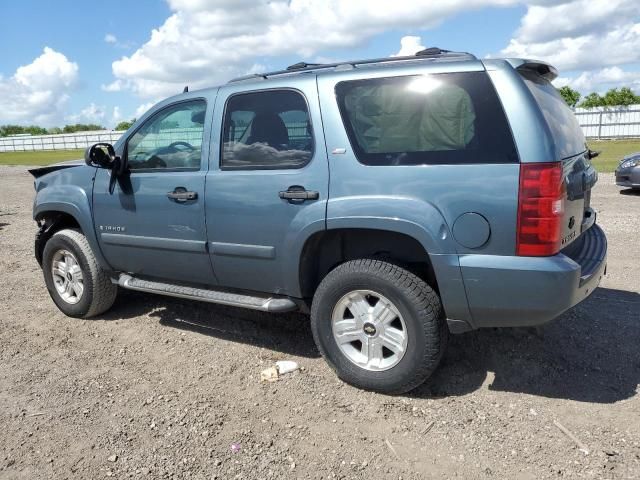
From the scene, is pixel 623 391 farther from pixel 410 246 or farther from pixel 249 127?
pixel 249 127

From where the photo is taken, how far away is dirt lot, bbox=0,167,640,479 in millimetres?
2939

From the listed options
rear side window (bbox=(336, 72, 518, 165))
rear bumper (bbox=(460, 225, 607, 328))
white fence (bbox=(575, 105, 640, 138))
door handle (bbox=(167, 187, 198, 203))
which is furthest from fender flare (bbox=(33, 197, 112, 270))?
white fence (bbox=(575, 105, 640, 138))

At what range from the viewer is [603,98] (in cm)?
5025

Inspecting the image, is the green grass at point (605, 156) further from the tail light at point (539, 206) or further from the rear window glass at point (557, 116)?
the tail light at point (539, 206)

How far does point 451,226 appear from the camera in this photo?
10.4 ft

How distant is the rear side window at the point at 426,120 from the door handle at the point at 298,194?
0.38 m

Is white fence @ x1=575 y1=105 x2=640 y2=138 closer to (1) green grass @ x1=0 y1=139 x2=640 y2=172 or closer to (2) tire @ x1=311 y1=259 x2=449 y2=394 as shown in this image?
(1) green grass @ x1=0 y1=139 x2=640 y2=172

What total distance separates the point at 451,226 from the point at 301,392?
1.47m

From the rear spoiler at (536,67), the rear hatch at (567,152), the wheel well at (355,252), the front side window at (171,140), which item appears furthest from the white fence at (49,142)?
the rear hatch at (567,152)

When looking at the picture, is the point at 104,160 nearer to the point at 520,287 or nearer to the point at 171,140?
the point at 171,140

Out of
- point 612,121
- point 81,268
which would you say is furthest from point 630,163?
point 612,121

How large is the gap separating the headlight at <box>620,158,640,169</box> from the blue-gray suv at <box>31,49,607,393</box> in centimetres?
818

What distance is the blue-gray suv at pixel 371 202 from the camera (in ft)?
10.1

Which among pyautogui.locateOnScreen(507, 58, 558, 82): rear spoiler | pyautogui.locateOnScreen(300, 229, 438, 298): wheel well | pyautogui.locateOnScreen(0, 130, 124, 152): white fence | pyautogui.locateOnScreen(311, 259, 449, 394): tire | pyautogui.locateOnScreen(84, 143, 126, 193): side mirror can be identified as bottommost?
pyautogui.locateOnScreen(311, 259, 449, 394): tire
